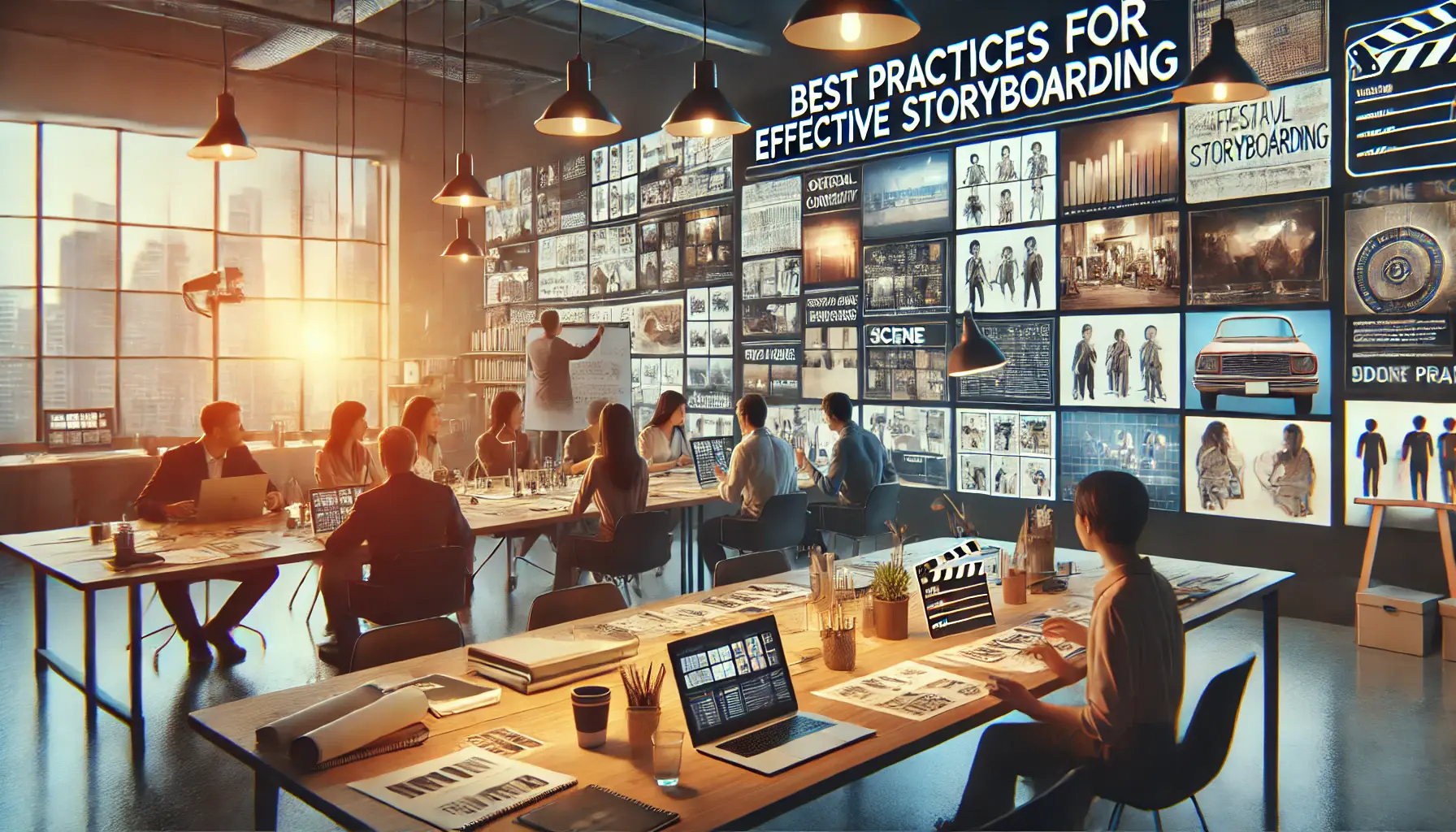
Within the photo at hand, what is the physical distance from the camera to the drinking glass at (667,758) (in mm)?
1979

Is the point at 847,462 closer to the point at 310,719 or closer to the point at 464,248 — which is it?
the point at 464,248

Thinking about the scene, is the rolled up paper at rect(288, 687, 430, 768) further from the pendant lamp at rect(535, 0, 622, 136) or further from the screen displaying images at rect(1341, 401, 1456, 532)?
the screen displaying images at rect(1341, 401, 1456, 532)

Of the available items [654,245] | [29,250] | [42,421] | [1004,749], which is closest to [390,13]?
[654,245]

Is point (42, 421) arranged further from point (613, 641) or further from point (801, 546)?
point (613, 641)

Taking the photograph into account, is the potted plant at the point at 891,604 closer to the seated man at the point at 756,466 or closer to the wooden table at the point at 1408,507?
the seated man at the point at 756,466

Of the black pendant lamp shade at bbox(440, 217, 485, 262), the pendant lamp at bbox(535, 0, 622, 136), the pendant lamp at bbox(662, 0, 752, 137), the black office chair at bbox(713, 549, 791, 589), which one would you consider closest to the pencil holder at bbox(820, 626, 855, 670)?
the black office chair at bbox(713, 549, 791, 589)

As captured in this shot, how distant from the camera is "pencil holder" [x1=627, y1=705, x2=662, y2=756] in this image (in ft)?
7.16

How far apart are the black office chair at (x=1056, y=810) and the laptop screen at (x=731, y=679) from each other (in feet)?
2.16

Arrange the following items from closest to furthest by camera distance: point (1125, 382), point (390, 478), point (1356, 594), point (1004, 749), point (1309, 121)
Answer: point (1004, 749) < point (390, 478) < point (1356, 594) < point (1309, 121) < point (1125, 382)

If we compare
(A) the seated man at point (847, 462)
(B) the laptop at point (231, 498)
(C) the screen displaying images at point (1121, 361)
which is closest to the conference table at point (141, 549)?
(B) the laptop at point (231, 498)

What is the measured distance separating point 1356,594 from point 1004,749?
Answer: 4.37 metres

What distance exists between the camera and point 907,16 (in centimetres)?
336

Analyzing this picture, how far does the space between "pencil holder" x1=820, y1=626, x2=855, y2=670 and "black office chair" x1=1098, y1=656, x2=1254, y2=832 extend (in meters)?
0.69

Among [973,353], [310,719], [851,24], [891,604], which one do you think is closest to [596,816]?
[310,719]
